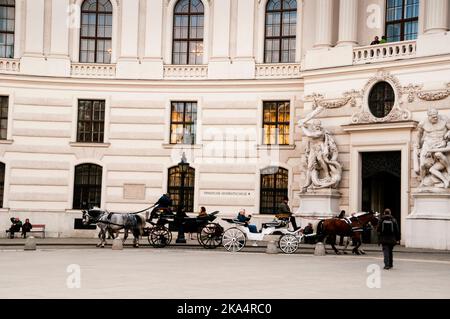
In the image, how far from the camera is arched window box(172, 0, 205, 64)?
1666 inches

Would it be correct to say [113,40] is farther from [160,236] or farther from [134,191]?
[160,236]

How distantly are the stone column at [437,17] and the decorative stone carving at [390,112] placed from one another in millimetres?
2650

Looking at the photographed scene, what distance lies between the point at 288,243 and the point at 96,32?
18.8 meters

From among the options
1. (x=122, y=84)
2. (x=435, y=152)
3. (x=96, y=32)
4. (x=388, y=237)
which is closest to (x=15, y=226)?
(x=122, y=84)

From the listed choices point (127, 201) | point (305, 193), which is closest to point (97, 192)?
point (127, 201)

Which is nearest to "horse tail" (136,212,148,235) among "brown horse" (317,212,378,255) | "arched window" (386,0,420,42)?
"brown horse" (317,212,378,255)

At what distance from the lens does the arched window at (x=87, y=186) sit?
41656mm

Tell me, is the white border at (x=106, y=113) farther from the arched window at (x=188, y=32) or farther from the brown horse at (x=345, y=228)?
the brown horse at (x=345, y=228)

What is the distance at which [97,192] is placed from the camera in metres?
41.7

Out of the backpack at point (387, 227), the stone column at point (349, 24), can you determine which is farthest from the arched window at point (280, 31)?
the backpack at point (387, 227)

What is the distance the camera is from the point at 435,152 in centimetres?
3288

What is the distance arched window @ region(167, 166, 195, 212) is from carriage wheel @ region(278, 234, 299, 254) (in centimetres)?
1159

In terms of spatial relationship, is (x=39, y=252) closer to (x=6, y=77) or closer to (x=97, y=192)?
(x=97, y=192)

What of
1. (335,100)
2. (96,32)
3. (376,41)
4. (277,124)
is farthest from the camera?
(96,32)
